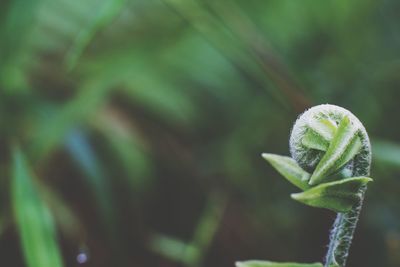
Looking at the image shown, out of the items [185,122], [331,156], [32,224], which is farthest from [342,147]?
[185,122]

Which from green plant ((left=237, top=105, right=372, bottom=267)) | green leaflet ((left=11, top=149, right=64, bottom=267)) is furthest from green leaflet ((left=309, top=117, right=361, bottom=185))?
green leaflet ((left=11, top=149, right=64, bottom=267))

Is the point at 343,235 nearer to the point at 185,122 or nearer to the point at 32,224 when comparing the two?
the point at 32,224

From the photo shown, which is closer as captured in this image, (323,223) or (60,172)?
(323,223)

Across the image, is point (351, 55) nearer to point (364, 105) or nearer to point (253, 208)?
point (364, 105)

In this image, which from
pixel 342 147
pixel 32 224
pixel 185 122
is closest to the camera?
pixel 342 147

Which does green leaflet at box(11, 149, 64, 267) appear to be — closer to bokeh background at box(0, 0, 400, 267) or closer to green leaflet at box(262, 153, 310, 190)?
bokeh background at box(0, 0, 400, 267)

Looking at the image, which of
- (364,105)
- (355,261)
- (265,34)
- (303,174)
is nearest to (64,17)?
(265,34)

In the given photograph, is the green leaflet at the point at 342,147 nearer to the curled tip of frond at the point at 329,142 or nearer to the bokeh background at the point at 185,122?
the curled tip of frond at the point at 329,142
